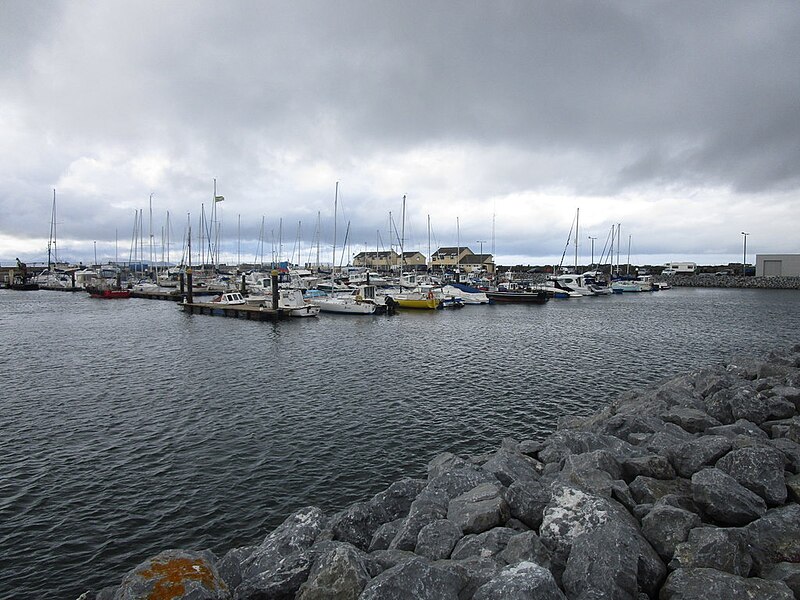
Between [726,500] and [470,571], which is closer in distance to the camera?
[470,571]

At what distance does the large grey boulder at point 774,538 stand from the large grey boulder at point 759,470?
2.02ft

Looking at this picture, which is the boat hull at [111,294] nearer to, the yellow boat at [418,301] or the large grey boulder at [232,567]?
the yellow boat at [418,301]

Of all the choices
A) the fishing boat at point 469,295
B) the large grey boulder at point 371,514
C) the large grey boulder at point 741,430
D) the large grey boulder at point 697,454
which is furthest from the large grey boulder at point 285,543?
the fishing boat at point 469,295

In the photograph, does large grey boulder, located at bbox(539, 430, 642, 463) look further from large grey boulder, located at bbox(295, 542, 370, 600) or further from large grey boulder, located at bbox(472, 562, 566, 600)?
large grey boulder, located at bbox(295, 542, 370, 600)

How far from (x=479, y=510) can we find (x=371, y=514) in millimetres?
2039

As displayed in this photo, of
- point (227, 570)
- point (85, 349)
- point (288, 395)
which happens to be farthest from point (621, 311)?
point (227, 570)

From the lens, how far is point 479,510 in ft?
23.3

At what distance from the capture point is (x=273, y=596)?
600 centimetres

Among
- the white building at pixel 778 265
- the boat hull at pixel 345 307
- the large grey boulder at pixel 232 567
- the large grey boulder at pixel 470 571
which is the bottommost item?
the large grey boulder at pixel 232 567

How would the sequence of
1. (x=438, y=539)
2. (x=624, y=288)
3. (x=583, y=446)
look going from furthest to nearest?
(x=624, y=288) → (x=583, y=446) → (x=438, y=539)

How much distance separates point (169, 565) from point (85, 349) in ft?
102

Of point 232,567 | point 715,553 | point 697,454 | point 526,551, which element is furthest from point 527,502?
point 232,567

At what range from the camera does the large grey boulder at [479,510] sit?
6.92 meters

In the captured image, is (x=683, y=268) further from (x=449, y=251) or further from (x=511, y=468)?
(x=511, y=468)
